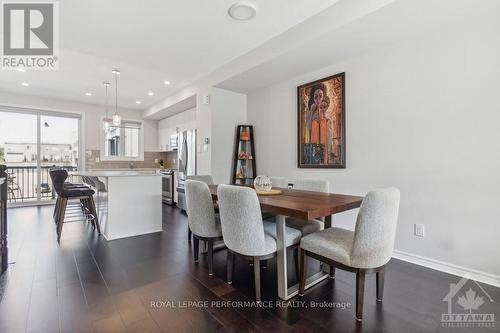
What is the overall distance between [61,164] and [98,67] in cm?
347

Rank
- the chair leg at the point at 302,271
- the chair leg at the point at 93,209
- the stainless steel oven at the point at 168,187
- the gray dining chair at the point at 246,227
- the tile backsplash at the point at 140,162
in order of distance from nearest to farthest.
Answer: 1. the gray dining chair at the point at 246,227
2. the chair leg at the point at 302,271
3. the chair leg at the point at 93,209
4. the stainless steel oven at the point at 168,187
5. the tile backsplash at the point at 140,162

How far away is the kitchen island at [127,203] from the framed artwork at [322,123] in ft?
7.38

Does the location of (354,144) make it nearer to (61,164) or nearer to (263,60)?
(263,60)

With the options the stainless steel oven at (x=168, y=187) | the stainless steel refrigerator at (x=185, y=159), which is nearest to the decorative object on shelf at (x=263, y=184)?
the stainless steel refrigerator at (x=185, y=159)

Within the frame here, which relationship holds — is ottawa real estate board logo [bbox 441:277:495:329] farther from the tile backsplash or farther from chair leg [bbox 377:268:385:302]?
the tile backsplash

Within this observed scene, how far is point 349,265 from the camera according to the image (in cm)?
162

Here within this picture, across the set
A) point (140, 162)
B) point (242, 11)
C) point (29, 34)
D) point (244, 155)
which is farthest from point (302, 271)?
point (140, 162)

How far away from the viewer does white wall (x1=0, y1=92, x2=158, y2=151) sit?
539 centimetres

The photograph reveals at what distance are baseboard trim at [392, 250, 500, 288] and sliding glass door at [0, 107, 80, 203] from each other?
23.2ft

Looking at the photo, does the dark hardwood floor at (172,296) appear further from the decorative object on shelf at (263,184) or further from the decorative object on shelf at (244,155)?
the decorative object on shelf at (244,155)

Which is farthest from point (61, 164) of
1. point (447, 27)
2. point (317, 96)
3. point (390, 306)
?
point (447, 27)

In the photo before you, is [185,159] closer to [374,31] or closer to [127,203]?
[127,203]

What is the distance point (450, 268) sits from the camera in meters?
2.31

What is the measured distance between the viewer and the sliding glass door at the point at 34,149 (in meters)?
5.49
